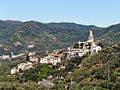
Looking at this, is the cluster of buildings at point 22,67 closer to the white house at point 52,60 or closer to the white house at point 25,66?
the white house at point 25,66

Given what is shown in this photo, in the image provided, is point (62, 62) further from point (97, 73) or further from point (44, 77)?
point (97, 73)

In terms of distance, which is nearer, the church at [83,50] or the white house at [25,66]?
the white house at [25,66]

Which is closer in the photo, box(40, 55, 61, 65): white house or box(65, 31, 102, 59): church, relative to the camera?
box(40, 55, 61, 65): white house

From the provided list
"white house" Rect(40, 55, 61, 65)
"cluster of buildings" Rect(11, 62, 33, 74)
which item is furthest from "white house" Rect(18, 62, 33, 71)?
"white house" Rect(40, 55, 61, 65)

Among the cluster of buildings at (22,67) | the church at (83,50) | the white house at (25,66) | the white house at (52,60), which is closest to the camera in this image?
the white house at (25,66)

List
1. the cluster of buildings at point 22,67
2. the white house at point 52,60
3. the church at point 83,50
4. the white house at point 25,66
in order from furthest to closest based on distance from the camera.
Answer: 1. the church at point 83,50
2. the white house at point 52,60
3. the cluster of buildings at point 22,67
4. the white house at point 25,66

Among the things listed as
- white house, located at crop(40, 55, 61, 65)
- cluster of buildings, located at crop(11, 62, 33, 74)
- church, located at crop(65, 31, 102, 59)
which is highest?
church, located at crop(65, 31, 102, 59)

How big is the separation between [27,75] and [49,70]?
5.94m

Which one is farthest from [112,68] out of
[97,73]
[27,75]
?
[27,75]

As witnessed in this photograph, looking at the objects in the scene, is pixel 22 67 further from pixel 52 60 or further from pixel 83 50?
pixel 83 50

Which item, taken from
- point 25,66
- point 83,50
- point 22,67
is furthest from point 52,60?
point 83,50

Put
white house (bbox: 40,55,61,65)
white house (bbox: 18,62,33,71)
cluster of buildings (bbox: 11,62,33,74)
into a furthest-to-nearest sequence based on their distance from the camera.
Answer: white house (bbox: 40,55,61,65) < cluster of buildings (bbox: 11,62,33,74) < white house (bbox: 18,62,33,71)

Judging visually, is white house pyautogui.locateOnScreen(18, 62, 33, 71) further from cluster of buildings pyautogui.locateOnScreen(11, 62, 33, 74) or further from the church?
the church

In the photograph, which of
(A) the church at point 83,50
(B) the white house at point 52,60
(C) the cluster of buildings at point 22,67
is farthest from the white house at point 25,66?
(A) the church at point 83,50
